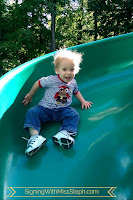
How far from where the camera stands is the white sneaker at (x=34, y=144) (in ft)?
3.87

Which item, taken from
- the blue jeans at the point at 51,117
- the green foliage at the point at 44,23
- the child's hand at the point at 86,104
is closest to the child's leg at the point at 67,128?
the blue jeans at the point at 51,117

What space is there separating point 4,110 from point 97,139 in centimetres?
55

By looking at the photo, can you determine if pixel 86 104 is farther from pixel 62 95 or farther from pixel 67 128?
pixel 67 128

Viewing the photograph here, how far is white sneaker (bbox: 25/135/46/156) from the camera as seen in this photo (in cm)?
118

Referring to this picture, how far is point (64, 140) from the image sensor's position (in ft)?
4.04

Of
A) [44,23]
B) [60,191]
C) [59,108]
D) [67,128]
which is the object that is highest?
[44,23]

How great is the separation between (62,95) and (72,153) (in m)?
0.48

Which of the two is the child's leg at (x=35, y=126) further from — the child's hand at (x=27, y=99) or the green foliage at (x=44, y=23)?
the green foliage at (x=44, y=23)

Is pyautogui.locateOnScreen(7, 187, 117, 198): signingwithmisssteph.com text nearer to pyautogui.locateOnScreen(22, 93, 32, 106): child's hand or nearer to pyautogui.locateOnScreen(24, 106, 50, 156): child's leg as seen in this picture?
pyautogui.locateOnScreen(24, 106, 50, 156): child's leg

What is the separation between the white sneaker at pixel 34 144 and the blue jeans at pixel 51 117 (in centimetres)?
10

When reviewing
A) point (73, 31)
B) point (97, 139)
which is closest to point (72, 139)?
point (97, 139)

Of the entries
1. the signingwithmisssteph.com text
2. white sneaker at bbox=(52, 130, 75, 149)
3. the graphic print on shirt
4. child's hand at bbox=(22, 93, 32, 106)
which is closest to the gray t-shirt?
the graphic print on shirt

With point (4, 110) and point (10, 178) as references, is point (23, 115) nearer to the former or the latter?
point (4, 110)

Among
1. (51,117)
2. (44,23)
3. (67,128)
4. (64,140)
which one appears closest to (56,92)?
(51,117)
